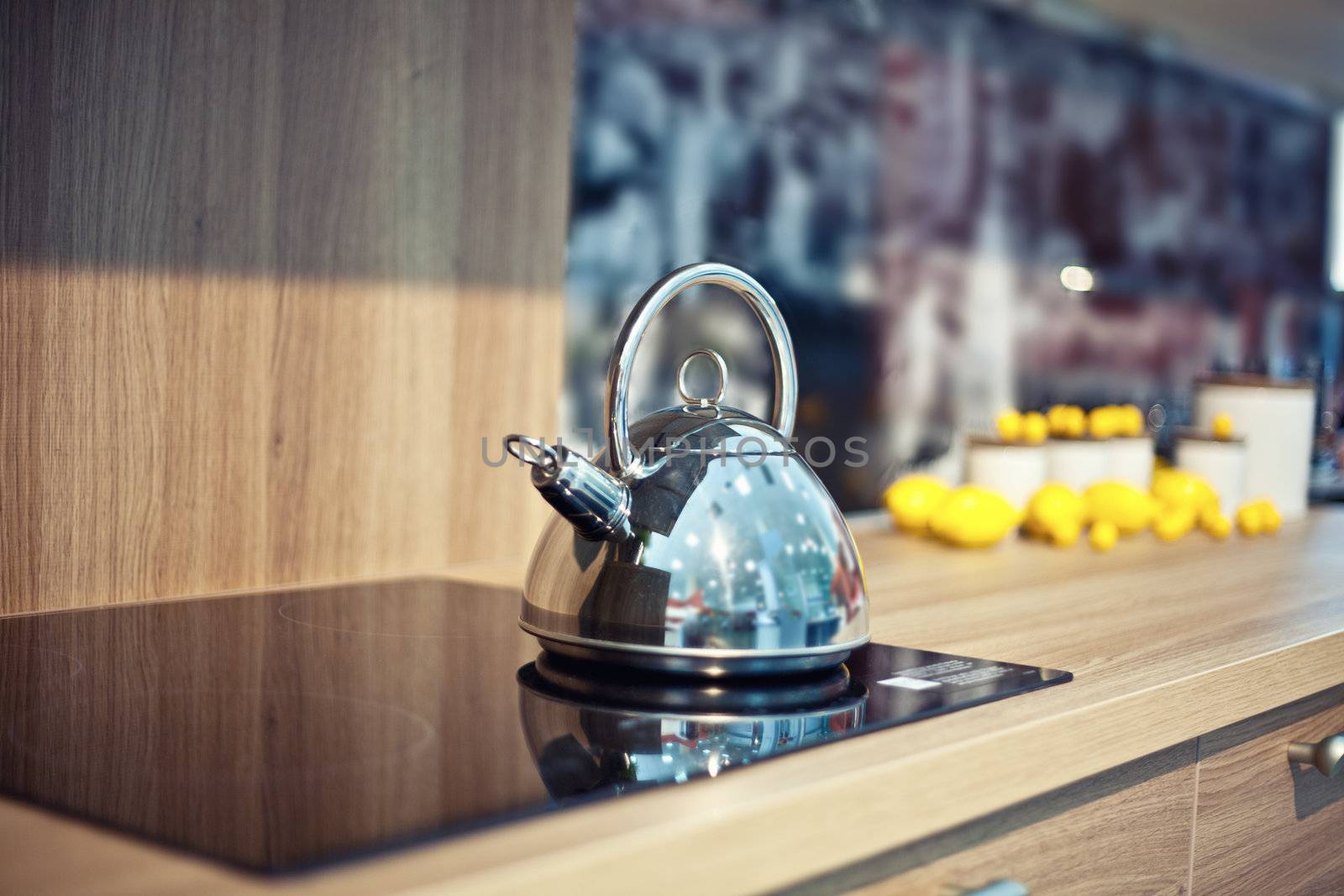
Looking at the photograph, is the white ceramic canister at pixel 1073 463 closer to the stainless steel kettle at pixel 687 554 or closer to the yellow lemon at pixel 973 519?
the yellow lemon at pixel 973 519

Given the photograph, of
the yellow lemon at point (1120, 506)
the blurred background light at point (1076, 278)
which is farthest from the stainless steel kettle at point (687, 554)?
the blurred background light at point (1076, 278)

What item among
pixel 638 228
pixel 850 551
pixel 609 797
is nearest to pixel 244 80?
pixel 638 228

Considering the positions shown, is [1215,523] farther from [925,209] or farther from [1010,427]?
[925,209]

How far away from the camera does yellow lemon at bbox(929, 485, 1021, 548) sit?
160cm

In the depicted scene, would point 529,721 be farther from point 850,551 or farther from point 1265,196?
point 1265,196

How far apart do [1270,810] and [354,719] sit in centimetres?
74

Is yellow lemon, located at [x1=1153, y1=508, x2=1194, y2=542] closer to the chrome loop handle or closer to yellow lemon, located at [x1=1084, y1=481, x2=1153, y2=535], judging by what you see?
yellow lemon, located at [x1=1084, y1=481, x2=1153, y2=535]

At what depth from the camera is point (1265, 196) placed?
8.42 ft

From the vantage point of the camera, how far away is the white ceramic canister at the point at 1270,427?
6.80 ft

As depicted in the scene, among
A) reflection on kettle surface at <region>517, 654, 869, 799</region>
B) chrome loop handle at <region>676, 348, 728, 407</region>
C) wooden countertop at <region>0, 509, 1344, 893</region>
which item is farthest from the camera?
chrome loop handle at <region>676, 348, 728, 407</region>

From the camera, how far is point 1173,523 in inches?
69.4

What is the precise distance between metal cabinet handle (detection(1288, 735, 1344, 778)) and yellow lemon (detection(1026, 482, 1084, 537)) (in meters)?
0.60

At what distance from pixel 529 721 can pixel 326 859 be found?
0.81 ft

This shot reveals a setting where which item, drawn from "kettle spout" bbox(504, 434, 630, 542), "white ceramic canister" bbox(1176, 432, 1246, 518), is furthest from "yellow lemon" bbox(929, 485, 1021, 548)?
"kettle spout" bbox(504, 434, 630, 542)
